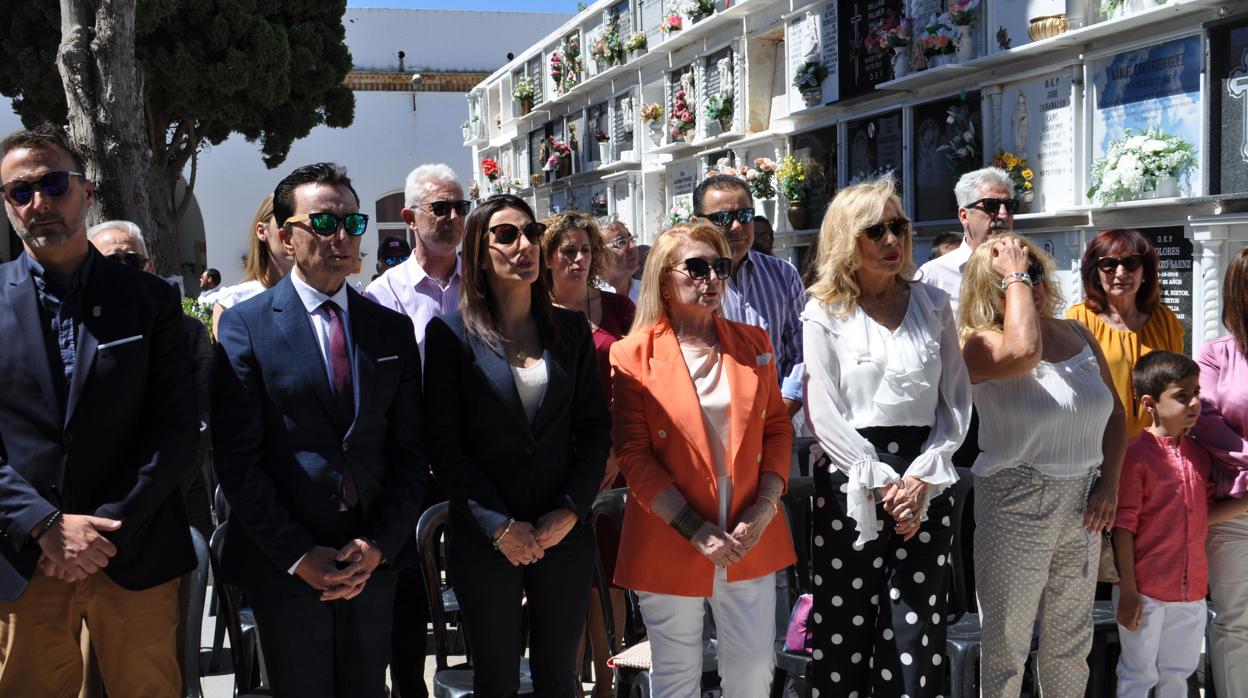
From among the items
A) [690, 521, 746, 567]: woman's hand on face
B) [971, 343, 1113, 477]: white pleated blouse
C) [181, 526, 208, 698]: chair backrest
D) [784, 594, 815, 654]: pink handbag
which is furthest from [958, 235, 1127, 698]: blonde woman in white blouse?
[181, 526, 208, 698]: chair backrest

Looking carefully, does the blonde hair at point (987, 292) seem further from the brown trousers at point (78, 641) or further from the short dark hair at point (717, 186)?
the brown trousers at point (78, 641)

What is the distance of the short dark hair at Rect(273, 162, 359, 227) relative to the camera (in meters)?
2.97

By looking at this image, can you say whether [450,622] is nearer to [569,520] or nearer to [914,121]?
[569,520]

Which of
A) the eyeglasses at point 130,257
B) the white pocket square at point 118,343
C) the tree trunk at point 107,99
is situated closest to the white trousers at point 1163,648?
the white pocket square at point 118,343

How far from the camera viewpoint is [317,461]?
2748 millimetres

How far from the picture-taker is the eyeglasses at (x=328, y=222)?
289cm

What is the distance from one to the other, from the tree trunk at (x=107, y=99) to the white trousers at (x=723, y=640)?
7352mm

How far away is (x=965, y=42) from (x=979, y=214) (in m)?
5.17

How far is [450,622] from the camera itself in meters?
4.55

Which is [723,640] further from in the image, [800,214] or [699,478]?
[800,214]

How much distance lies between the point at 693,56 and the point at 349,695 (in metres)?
13.2

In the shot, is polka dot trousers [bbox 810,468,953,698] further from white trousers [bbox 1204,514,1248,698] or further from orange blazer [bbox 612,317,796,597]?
white trousers [bbox 1204,514,1248,698]

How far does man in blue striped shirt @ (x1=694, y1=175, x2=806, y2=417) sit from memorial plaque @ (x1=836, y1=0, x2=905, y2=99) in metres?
6.81

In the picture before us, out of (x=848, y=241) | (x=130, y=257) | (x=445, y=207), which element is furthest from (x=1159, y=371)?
(x=130, y=257)
